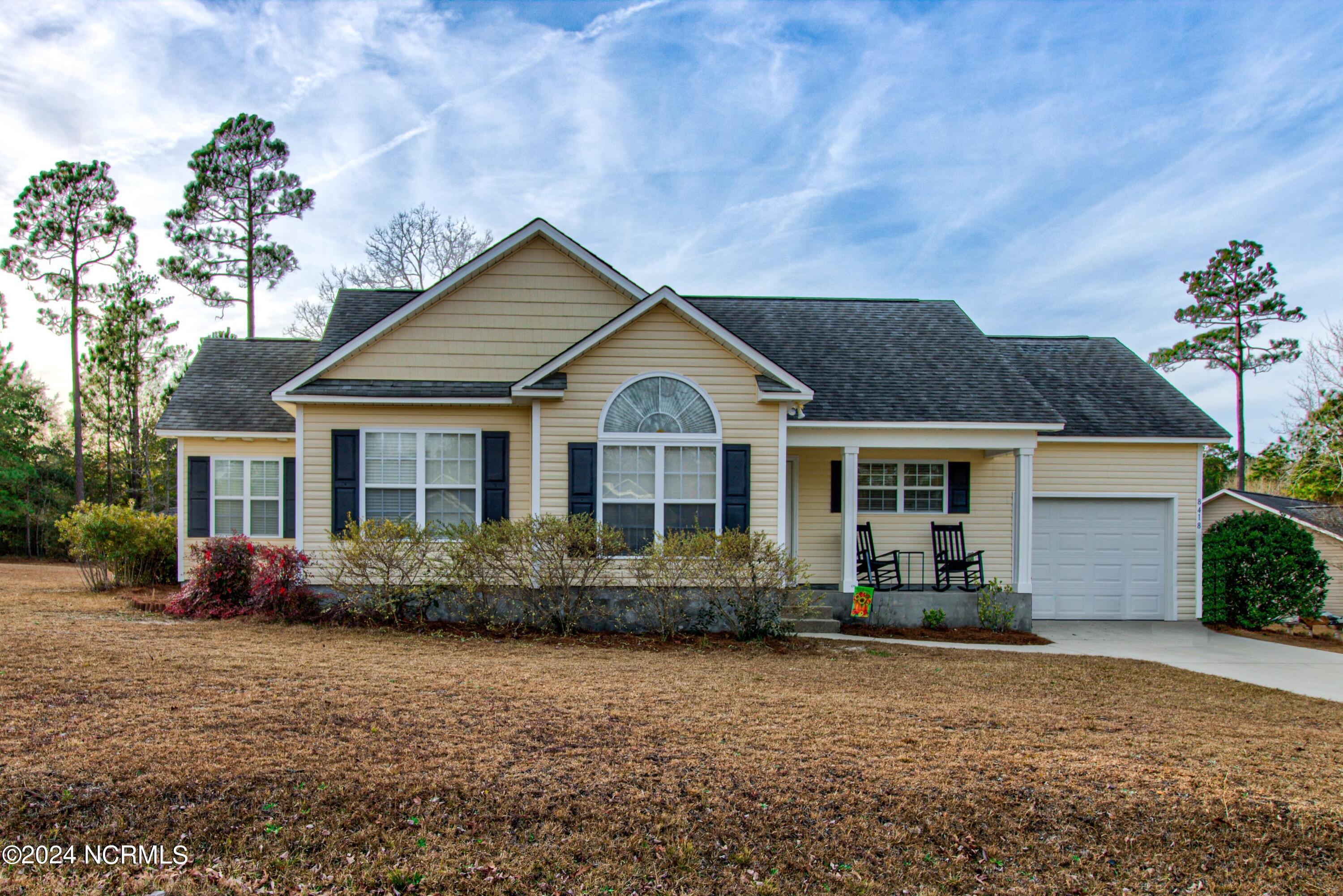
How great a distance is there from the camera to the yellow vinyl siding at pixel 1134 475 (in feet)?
42.2

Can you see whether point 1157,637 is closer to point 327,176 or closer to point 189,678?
point 189,678

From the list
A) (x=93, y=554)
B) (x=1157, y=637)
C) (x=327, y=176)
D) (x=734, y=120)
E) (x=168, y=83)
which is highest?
(x=327, y=176)

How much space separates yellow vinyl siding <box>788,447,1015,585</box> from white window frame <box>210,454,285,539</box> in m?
8.74

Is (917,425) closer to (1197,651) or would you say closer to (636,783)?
(1197,651)

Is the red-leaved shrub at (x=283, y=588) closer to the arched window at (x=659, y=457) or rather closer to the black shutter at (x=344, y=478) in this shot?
the black shutter at (x=344, y=478)

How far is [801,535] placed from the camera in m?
12.4

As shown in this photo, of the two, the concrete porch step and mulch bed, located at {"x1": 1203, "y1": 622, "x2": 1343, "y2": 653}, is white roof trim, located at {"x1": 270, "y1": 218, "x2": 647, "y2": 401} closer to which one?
the concrete porch step

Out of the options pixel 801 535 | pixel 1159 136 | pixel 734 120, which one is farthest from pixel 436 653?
pixel 1159 136

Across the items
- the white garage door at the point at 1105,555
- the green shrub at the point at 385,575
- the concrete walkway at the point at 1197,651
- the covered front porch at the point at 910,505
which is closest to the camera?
the concrete walkway at the point at 1197,651

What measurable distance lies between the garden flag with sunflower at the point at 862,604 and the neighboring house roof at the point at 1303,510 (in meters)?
8.47

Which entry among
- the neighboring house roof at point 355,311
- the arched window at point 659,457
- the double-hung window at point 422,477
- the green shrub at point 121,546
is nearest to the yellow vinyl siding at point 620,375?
the arched window at point 659,457

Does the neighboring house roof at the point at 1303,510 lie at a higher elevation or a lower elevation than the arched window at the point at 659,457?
lower

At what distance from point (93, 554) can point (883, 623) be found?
542 inches

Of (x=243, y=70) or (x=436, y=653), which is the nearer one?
(x=436, y=653)
